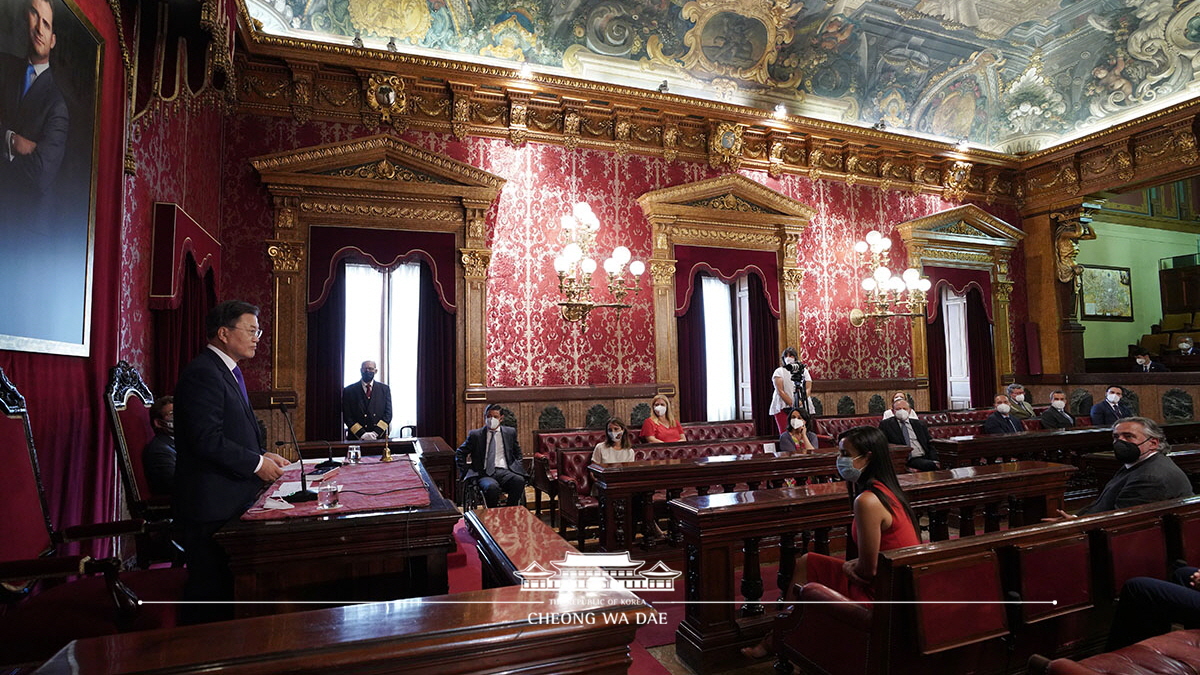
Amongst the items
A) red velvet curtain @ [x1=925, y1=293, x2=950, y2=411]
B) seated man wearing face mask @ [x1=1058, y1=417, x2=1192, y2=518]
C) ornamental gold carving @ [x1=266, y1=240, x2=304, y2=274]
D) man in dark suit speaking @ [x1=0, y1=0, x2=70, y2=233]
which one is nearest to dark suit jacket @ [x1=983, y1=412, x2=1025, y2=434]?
red velvet curtain @ [x1=925, y1=293, x2=950, y2=411]

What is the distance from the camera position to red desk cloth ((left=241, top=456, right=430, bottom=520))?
2.08 m

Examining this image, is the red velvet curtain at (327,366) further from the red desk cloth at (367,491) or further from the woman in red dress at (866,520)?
the woman in red dress at (866,520)

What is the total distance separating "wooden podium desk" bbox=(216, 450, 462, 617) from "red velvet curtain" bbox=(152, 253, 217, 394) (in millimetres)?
3079

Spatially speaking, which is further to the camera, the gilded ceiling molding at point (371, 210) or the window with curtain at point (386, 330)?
the window with curtain at point (386, 330)

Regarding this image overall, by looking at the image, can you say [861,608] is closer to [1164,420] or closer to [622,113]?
[622,113]

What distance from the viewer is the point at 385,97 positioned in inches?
286

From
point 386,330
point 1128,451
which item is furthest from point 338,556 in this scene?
point 386,330

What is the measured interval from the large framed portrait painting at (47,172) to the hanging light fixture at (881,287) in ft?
27.6

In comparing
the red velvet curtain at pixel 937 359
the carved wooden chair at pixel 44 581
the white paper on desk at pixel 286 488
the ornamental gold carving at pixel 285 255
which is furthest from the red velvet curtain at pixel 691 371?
the carved wooden chair at pixel 44 581

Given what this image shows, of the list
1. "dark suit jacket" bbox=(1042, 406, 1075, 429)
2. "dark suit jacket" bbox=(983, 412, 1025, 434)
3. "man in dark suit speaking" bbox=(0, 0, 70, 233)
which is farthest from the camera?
"dark suit jacket" bbox=(1042, 406, 1075, 429)

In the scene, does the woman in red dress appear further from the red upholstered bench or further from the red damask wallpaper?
the red damask wallpaper

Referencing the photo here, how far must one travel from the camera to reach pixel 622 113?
27.4 ft

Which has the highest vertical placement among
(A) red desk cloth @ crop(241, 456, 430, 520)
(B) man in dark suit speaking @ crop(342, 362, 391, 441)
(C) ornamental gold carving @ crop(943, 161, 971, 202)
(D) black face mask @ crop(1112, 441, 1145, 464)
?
(C) ornamental gold carving @ crop(943, 161, 971, 202)

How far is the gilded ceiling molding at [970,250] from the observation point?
400 inches
